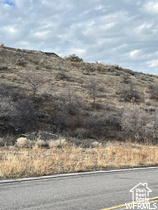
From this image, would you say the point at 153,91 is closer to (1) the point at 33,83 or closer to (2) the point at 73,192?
(1) the point at 33,83

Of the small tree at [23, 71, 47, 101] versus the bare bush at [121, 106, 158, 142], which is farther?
the small tree at [23, 71, 47, 101]

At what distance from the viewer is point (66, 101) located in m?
27.0

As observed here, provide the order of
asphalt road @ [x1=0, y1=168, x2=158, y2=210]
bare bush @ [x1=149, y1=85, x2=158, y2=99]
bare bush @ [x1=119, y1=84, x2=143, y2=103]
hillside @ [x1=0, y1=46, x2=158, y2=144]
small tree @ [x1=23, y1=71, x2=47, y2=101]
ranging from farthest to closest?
bare bush @ [x1=149, y1=85, x2=158, y2=99] < bare bush @ [x1=119, y1=84, x2=143, y2=103] < small tree @ [x1=23, y1=71, x2=47, y2=101] < hillside @ [x1=0, y1=46, x2=158, y2=144] < asphalt road @ [x1=0, y1=168, x2=158, y2=210]

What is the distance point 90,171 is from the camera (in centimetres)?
932

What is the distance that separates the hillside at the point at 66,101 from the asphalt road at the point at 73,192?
1033cm

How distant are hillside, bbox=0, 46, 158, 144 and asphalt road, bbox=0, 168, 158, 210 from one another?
33.9 ft

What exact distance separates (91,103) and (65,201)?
76.0 ft

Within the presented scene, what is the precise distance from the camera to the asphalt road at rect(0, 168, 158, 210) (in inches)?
215

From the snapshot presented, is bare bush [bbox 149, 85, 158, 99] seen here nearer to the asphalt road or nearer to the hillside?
the hillside

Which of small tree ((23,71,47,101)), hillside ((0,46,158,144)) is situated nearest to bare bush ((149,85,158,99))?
hillside ((0,46,158,144))

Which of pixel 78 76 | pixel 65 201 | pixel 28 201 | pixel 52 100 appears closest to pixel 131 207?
pixel 65 201

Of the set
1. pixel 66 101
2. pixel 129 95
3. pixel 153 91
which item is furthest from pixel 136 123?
pixel 153 91

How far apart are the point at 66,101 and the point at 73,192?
816 inches

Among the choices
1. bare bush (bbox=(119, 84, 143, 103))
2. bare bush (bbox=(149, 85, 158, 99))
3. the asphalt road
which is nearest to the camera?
the asphalt road
